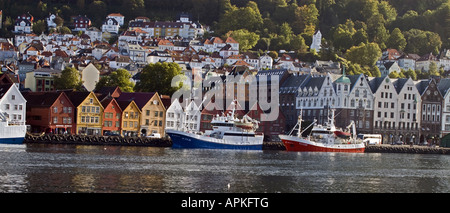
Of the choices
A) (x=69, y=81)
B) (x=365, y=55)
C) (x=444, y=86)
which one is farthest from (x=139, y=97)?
(x=365, y=55)

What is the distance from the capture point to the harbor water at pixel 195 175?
3794cm

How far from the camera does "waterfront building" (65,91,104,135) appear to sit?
86625mm

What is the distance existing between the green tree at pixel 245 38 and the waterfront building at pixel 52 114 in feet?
343

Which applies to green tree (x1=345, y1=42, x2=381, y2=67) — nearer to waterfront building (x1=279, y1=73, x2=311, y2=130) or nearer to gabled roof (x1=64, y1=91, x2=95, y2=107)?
waterfront building (x1=279, y1=73, x2=311, y2=130)

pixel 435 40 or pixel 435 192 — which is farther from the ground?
pixel 435 40

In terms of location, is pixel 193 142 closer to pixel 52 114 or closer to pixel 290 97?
pixel 52 114

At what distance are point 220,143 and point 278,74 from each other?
40213 mm

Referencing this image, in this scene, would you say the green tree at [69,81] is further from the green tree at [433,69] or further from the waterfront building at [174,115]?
the green tree at [433,69]

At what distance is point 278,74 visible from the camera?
118125 mm

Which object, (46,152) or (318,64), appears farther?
(318,64)

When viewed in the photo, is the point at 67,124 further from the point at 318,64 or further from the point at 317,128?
the point at 318,64

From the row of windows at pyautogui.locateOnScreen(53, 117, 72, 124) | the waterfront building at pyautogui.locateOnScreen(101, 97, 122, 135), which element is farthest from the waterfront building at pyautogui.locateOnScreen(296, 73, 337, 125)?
the row of windows at pyautogui.locateOnScreen(53, 117, 72, 124)

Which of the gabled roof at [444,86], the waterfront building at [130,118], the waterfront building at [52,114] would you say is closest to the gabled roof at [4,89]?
the waterfront building at [52,114]

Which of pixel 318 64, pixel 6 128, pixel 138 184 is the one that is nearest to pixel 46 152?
pixel 6 128
